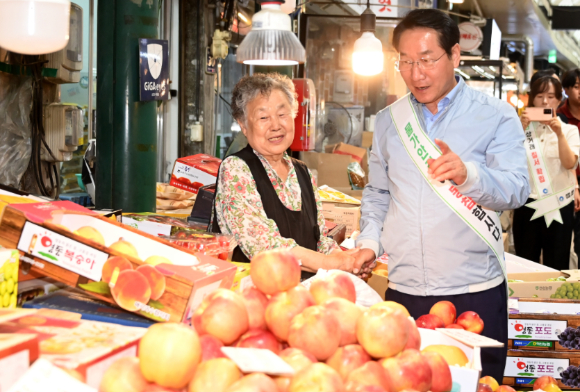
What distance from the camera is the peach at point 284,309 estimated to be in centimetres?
127

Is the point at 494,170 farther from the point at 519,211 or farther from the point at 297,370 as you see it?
the point at 519,211

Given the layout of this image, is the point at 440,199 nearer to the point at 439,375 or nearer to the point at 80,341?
the point at 439,375

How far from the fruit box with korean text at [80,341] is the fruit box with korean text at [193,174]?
7.93 ft

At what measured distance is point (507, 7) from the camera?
15.1m

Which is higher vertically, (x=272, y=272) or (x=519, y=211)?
(x=272, y=272)

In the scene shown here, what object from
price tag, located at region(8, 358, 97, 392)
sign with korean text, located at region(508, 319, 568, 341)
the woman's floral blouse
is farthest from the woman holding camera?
price tag, located at region(8, 358, 97, 392)

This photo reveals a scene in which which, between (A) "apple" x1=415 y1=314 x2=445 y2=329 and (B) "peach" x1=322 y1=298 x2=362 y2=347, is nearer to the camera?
(B) "peach" x1=322 y1=298 x2=362 y2=347

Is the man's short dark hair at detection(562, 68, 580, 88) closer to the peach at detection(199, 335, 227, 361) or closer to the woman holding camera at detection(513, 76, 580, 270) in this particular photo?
the woman holding camera at detection(513, 76, 580, 270)

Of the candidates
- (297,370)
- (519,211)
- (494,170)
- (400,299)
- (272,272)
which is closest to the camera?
(297,370)

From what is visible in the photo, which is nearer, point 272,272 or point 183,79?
point 272,272

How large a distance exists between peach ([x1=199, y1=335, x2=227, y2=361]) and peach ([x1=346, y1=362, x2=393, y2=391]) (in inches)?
10.3

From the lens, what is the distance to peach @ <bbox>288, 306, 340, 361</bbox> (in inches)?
46.3

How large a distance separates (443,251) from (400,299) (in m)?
0.29

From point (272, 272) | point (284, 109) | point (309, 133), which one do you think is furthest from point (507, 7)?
point (272, 272)
